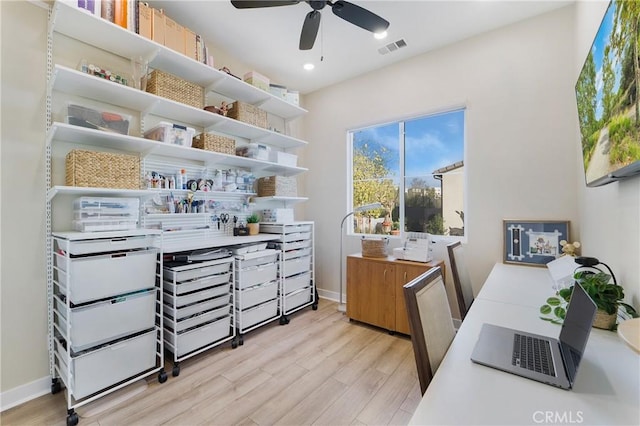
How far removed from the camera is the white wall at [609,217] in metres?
1.16

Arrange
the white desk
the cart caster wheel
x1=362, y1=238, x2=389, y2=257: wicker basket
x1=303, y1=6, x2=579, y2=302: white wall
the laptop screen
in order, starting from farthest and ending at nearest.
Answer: x1=362, y1=238, x2=389, y2=257: wicker basket
x1=303, y1=6, x2=579, y2=302: white wall
the cart caster wheel
the laptop screen
the white desk

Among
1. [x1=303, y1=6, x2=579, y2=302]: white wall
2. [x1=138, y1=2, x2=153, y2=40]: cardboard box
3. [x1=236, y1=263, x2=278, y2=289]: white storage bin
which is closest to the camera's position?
[x1=138, y1=2, x2=153, y2=40]: cardboard box

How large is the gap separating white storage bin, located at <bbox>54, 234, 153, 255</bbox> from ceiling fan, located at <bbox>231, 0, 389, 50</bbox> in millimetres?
1753

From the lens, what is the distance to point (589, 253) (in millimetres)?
1927

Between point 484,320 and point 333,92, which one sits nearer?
point 484,320

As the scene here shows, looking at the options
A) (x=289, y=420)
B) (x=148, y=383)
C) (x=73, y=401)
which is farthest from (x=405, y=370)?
(x=73, y=401)

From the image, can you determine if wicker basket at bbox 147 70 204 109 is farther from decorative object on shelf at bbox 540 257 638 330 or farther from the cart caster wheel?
decorative object on shelf at bbox 540 257 638 330

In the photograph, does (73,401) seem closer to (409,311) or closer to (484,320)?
(409,311)

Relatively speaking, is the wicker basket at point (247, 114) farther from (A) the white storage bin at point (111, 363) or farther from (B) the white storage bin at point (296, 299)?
(A) the white storage bin at point (111, 363)

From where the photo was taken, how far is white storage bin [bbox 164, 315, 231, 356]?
6.89 feet

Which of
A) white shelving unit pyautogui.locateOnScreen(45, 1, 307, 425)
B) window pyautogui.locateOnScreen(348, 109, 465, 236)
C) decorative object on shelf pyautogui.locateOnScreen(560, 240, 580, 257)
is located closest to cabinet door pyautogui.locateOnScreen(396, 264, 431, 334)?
window pyautogui.locateOnScreen(348, 109, 465, 236)

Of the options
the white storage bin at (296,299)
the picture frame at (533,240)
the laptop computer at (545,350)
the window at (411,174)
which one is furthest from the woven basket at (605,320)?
the white storage bin at (296,299)

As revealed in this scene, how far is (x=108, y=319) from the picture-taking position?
176cm

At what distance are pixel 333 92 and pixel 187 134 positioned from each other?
7.10 ft
